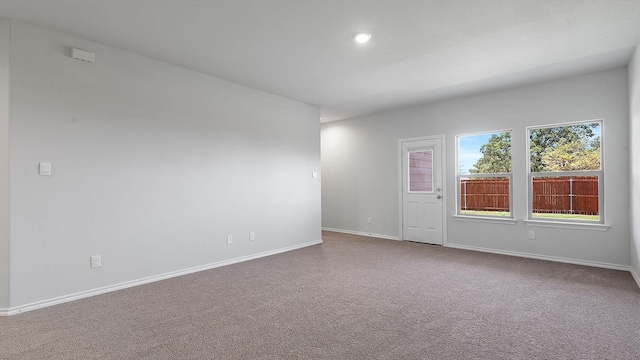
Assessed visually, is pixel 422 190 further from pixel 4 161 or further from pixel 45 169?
pixel 4 161

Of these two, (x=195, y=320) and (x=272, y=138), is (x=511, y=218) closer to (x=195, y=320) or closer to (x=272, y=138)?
(x=272, y=138)

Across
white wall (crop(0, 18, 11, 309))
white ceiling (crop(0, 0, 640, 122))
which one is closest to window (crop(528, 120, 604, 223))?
white ceiling (crop(0, 0, 640, 122))

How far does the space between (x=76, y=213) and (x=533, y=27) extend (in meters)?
4.82

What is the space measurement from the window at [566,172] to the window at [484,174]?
→ 35 centimetres

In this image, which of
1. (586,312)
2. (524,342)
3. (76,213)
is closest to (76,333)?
(76,213)

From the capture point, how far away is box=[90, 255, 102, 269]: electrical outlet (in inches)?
131

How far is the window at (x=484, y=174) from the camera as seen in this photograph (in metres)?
5.22

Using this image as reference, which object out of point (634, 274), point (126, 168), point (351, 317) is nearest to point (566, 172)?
point (634, 274)

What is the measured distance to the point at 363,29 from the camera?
313cm

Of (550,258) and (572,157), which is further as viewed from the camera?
(550,258)

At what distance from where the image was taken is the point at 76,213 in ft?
10.6

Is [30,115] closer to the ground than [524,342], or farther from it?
farther from it

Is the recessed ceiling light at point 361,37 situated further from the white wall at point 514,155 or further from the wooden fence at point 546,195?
the wooden fence at point 546,195

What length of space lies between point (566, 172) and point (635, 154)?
100 cm
